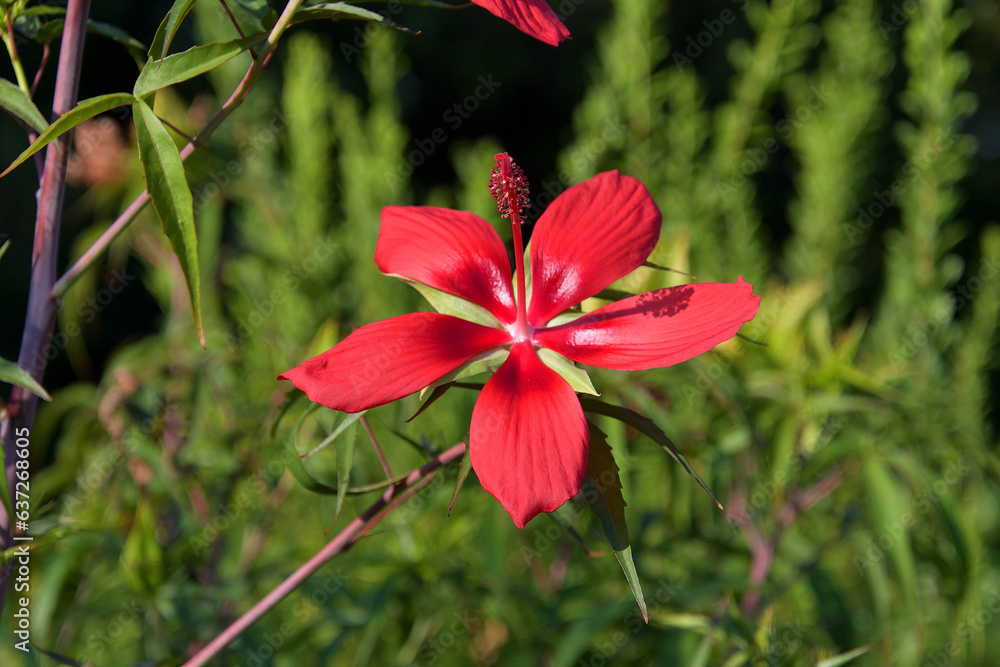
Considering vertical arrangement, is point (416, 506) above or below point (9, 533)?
below

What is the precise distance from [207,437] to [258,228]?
747 mm

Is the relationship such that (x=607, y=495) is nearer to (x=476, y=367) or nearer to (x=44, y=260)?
(x=476, y=367)

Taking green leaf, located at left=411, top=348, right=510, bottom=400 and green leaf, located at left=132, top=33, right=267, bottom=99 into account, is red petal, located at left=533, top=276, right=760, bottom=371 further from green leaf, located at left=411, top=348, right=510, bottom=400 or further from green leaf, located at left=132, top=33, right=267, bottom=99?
green leaf, located at left=132, top=33, right=267, bottom=99

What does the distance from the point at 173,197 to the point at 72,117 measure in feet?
0.15

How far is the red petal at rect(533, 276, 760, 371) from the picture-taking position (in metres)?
0.34

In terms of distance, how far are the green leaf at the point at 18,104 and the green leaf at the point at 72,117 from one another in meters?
0.03

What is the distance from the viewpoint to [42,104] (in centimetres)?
318

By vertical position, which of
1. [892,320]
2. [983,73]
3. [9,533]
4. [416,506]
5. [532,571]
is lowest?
[983,73]

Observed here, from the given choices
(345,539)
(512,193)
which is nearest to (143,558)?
(345,539)

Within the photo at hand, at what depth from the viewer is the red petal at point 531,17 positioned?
12.7 inches

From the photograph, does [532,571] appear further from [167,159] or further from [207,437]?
[167,159]

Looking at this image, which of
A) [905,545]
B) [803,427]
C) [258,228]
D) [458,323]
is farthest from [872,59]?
[458,323]

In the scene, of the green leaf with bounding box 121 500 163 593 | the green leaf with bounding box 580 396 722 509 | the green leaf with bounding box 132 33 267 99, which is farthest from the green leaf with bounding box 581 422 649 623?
the green leaf with bounding box 121 500 163 593

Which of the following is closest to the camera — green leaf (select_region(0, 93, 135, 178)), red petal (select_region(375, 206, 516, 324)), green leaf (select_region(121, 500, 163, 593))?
green leaf (select_region(0, 93, 135, 178))
